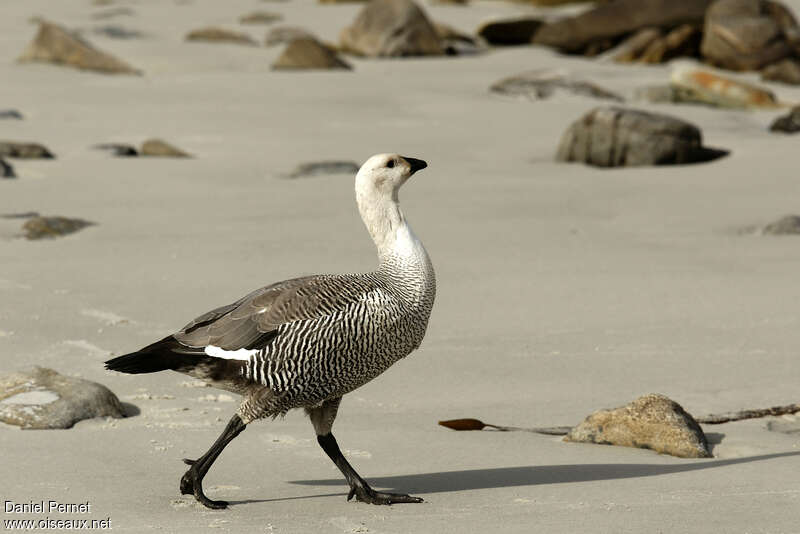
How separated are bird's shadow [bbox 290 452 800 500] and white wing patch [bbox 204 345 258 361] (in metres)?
0.78

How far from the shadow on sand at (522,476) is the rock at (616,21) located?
16730 mm

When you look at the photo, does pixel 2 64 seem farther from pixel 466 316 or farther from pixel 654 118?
pixel 466 316

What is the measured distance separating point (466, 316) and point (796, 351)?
2.21 m

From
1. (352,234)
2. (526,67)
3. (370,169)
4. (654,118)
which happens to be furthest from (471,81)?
(370,169)

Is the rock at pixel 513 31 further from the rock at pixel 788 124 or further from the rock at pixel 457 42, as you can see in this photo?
the rock at pixel 788 124

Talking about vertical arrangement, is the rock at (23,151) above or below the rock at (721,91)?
below

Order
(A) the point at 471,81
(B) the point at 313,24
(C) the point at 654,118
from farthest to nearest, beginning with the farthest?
1. (B) the point at 313,24
2. (A) the point at 471,81
3. (C) the point at 654,118

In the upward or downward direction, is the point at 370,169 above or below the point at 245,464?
above

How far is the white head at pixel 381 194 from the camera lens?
6.05 m

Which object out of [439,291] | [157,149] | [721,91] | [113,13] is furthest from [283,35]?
[439,291]

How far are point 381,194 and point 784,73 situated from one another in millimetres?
14811

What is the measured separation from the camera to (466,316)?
8.98 metres

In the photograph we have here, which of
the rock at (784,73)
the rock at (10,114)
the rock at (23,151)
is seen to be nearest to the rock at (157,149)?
the rock at (23,151)

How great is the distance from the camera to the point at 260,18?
2497 centimetres
